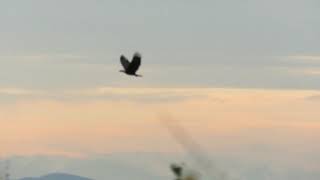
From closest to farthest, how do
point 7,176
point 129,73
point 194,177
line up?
point 194,177 < point 7,176 < point 129,73

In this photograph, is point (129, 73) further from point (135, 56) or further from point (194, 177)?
point (194, 177)

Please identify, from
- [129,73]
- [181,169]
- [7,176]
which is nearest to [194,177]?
[181,169]

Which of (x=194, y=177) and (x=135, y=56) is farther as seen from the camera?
(x=135, y=56)

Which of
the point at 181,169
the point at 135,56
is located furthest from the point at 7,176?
the point at 135,56

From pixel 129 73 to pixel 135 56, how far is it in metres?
1.84

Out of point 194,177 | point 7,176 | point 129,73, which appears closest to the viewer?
point 194,177

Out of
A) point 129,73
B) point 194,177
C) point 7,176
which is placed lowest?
point 194,177

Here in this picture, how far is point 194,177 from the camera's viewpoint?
31141 millimetres

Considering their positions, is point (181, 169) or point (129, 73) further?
point (129, 73)

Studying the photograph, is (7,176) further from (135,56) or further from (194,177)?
(135,56)

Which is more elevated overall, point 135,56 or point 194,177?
point 135,56

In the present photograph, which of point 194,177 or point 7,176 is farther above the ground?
point 7,176

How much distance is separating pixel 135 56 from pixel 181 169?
2316 cm

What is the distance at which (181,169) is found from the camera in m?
32.2
